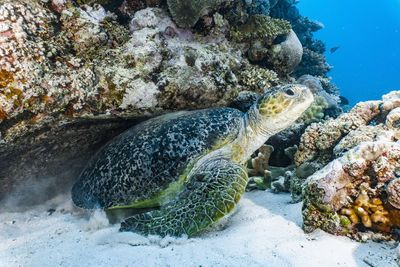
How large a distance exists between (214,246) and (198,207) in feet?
1.42

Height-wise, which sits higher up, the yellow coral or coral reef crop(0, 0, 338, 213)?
coral reef crop(0, 0, 338, 213)

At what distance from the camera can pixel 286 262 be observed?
1.45 meters

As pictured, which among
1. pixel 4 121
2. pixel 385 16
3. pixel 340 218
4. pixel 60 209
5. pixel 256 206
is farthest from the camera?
pixel 385 16

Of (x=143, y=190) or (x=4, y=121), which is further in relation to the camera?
(x=143, y=190)

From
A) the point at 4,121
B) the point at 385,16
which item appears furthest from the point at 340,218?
the point at 385,16

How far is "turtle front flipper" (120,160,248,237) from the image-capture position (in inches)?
77.9

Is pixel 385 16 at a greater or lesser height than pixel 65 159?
greater

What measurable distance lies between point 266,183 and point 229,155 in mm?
791

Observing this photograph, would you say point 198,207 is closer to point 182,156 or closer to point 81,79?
point 182,156

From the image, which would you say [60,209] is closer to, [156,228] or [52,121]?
[52,121]

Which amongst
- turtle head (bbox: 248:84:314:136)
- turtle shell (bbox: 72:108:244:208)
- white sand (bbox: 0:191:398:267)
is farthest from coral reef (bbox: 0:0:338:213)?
white sand (bbox: 0:191:398:267)

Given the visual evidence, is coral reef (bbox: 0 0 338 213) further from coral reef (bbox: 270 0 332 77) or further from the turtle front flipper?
coral reef (bbox: 270 0 332 77)

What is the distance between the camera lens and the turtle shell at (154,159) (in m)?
2.67

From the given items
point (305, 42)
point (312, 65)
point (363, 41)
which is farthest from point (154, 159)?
point (363, 41)
